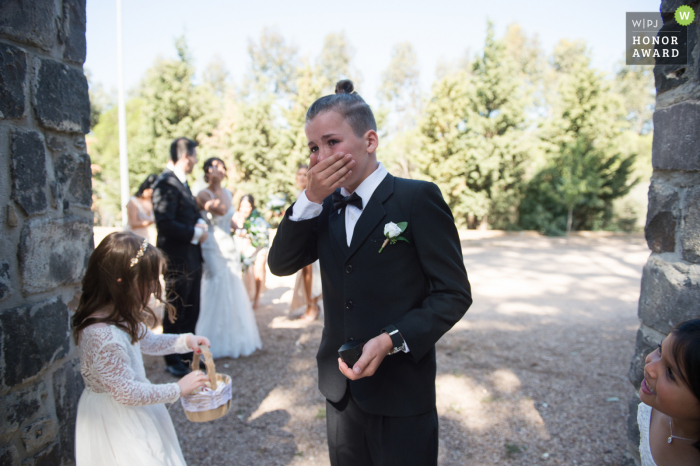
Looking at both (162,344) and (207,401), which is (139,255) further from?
(207,401)

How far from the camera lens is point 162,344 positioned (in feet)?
7.88

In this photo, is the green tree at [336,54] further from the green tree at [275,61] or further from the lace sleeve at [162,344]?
the lace sleeve at [162,344]

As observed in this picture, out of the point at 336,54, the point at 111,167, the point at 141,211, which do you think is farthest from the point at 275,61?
the point at 141,211

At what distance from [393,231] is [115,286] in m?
1.42

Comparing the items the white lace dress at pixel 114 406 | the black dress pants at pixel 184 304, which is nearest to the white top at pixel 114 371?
the white lace dress at pixel 114 406

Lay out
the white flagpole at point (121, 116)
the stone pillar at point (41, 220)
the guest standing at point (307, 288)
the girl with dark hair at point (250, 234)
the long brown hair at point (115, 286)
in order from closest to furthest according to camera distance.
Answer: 1. the stone pillar at point (41, 220)
2. the long brown hair at point (115, 286)
3. the girl with dark hair at point (250, 234)
4. the guest standing at point (307, 288)
5. the white flagpole at point (121, 116)

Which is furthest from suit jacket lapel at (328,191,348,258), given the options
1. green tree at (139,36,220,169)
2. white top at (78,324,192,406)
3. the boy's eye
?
green tree at (139,36,220,169)

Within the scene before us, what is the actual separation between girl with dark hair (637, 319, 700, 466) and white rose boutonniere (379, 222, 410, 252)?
0.95 metres

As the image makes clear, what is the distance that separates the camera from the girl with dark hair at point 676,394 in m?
1.34

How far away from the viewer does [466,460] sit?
3061mm

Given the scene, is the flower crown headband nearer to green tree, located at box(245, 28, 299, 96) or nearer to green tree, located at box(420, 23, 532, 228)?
green tree, located at box(420, 23, 532, 228)

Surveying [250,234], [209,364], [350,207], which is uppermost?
[350,207]

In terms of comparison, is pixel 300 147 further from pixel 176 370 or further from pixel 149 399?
pixel 149 399

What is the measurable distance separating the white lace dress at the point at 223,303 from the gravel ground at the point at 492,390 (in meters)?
0.20
